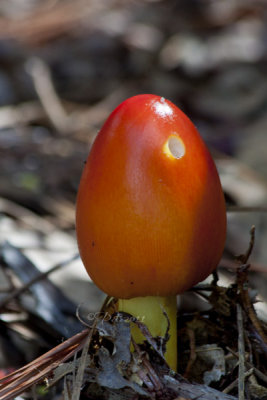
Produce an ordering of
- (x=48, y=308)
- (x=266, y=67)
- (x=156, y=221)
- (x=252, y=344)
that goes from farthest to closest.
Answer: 1. (x=266, y=67)
2. (x=48, y=308)
3. (x=252, y=344)
4. (x=156, y=221)

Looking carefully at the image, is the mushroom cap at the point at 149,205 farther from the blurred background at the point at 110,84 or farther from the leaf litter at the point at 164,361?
the blurred background at the point at 110,84

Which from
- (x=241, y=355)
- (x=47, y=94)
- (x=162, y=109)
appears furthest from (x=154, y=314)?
(x=47, y=94)

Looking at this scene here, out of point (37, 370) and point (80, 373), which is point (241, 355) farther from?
point (37, 370)

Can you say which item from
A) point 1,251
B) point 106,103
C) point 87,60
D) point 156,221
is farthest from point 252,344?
point 87,60

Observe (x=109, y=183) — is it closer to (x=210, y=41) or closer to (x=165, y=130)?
(x=165, y=130)

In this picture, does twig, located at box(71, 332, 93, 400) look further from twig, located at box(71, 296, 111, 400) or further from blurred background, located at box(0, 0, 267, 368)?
blurred background, located at box(0, 0, 267, 368)

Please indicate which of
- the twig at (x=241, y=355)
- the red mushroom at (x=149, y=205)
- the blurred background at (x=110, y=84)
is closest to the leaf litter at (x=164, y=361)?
the twig at (x=241, y=355)
